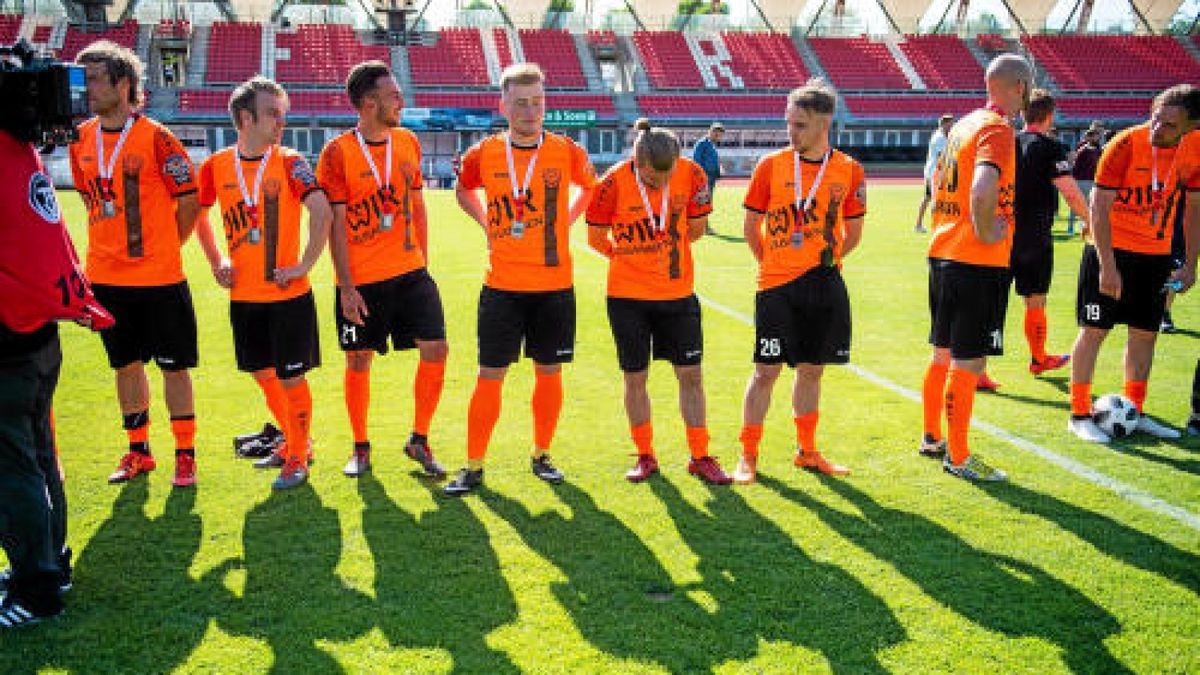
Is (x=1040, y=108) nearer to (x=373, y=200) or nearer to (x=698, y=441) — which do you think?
(x=698, y=441)

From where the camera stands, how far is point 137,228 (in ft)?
15.2

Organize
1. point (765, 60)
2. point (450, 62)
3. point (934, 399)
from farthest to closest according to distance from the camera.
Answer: point (765, 60), point (450, 62), point (934, 399)

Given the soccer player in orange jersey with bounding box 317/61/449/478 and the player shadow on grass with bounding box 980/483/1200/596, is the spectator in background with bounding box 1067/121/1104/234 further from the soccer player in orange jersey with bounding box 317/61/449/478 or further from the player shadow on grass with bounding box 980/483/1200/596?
the soccer player in orange jersey with bounding box 317/61/449/478

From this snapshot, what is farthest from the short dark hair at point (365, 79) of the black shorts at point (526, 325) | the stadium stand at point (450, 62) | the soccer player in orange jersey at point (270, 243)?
the stadium stand at point (450, 62)

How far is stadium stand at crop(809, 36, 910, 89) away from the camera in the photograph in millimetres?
48094

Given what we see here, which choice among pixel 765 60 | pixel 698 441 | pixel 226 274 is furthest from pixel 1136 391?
pixel 765 60

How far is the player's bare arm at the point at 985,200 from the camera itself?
445cm

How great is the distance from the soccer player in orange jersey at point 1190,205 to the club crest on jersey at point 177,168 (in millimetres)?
5980

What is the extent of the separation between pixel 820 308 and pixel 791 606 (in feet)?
6.14

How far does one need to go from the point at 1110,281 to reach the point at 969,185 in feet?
4.54

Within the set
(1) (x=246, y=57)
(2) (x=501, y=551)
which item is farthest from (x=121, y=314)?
(1) (x=246, y=57)

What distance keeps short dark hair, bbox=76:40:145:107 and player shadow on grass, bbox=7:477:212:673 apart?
2238mm

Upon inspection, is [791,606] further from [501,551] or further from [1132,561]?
[1132,561]

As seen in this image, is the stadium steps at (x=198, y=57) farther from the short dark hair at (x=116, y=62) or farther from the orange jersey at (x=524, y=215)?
the orange jersey at (x=524, y=215)
